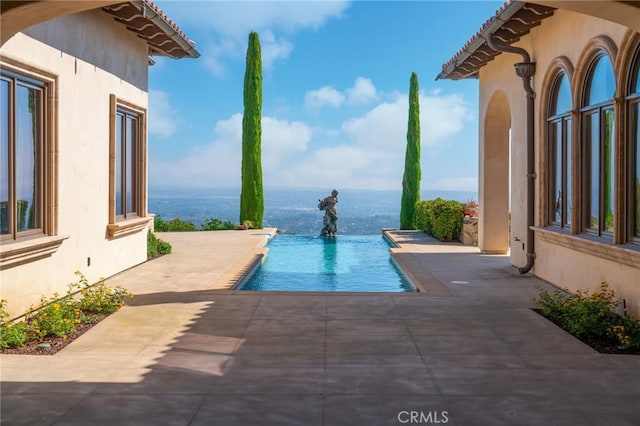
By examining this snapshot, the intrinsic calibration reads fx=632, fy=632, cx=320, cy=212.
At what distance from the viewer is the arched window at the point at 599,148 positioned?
331 inches

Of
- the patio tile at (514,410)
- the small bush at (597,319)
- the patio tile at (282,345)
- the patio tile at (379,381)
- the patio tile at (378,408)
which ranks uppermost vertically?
the small bush at (597,319)

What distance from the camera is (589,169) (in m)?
9.27

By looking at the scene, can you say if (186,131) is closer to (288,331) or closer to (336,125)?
(336,125)

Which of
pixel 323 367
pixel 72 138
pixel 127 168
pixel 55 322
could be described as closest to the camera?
pixel 323 367

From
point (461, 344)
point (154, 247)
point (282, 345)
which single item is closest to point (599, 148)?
point (461, 344)

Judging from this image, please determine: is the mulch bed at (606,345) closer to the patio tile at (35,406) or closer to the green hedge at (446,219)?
the patio tile at (35,406)

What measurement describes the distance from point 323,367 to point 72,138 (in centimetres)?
572

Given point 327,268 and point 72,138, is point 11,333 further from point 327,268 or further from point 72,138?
point 327,268

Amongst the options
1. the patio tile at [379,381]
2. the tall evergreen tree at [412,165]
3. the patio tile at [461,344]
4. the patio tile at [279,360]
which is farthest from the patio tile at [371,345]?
the tall evergreen tree at [412,165]

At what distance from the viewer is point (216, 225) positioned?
24.2 meters

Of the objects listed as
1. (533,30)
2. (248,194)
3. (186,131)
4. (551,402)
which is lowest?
(551,402)

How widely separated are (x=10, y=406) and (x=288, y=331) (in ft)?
10.2

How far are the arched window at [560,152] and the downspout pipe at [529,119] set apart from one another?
44cm

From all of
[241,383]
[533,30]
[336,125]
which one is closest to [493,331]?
[241,383]
